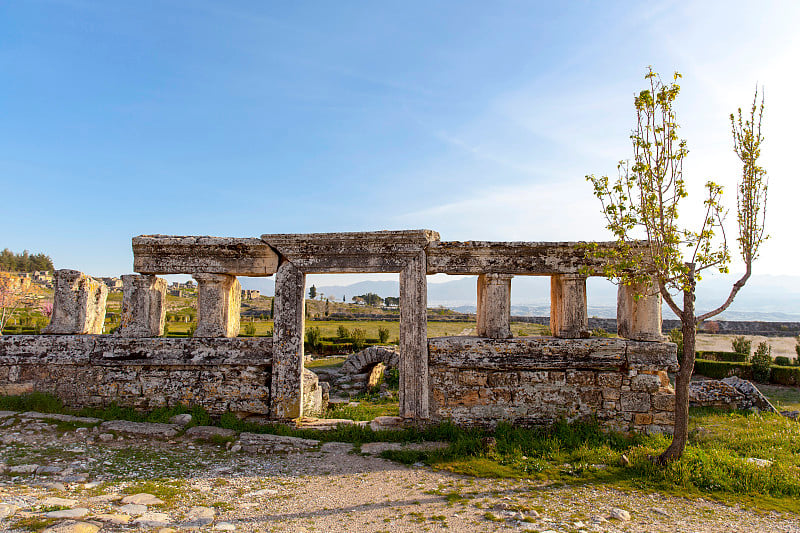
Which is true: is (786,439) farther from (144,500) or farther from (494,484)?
(144,500)

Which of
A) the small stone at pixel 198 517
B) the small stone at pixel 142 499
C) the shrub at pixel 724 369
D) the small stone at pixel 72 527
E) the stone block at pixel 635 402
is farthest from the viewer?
the shrub at pixel 724 369

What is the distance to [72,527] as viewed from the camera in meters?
3.91

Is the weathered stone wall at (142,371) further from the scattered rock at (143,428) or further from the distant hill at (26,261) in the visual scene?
the distant hill at (26,261)

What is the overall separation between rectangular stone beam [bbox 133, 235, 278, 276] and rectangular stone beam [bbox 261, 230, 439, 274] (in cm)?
41

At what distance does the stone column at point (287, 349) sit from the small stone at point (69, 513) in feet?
11.0

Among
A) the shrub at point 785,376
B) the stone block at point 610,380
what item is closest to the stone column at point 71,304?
the stone block at point 610,380

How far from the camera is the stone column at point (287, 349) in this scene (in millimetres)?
7512

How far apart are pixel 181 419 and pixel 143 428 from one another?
21.7 inches

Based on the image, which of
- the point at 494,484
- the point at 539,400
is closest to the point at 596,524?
the point at 494,484

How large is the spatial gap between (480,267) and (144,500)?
564 centimetres

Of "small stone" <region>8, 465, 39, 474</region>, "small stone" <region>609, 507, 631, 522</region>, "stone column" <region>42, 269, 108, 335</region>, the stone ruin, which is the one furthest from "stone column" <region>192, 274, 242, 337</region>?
"small stone" <region>609, 507, 631, 522</region>

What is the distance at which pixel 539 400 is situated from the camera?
736 cm

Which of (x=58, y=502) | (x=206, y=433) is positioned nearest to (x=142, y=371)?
(x=206, y=433)

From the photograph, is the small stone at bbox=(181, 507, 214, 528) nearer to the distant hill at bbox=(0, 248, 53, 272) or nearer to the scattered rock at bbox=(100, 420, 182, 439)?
the scattered rock at bbox=(100, 420, 182, 439)
